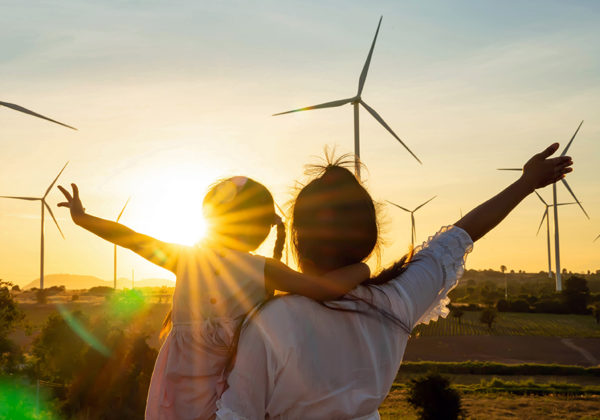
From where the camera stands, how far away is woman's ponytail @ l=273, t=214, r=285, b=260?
15.4ft

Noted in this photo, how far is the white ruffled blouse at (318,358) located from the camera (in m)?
3.22

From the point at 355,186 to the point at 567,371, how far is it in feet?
273

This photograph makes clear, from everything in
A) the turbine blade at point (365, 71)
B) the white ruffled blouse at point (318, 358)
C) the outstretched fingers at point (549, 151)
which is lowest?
the white ruffled blouse at point (318, 358)

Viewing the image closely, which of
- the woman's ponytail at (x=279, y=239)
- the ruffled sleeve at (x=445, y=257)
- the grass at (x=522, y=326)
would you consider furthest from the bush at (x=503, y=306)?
the ruffled sleeve at (x=445, y=257)

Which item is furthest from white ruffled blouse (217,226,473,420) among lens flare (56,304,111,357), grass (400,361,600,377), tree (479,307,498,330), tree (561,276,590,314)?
tree (561,276,590,314)

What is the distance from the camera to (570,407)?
2110 inches

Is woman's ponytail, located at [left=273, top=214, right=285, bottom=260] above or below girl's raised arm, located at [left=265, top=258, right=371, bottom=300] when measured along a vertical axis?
above

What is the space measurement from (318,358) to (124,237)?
1.55m

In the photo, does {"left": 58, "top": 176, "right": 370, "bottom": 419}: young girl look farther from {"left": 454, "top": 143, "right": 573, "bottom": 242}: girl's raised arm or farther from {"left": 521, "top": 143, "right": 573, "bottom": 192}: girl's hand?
{"left": 521, "top": 143, "right": 573, "bottom": 192}: girl's hand

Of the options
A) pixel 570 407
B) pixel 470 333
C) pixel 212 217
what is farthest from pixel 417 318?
pixel 470 333

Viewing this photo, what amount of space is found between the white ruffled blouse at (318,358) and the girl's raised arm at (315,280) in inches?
2.4

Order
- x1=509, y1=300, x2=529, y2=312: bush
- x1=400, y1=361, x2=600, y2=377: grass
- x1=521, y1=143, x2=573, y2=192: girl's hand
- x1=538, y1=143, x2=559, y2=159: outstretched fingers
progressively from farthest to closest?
1. x1=509, y1=300, x2=529, y2=312: bush
2. x1=400, y1=361, x2=600, y2=377: grass
3. x1=521, y1=143, x2=573, y2=192: girl's hand
4. x1=538, y1=143, x2=559, y2=159: outstretched fingers

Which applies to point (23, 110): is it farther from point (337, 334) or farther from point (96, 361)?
point (337, 334)

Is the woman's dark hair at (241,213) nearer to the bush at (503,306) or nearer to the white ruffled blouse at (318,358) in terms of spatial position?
the white ruffled blouse at (318,358)
